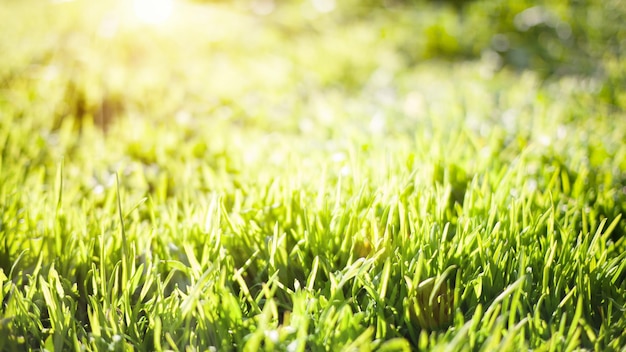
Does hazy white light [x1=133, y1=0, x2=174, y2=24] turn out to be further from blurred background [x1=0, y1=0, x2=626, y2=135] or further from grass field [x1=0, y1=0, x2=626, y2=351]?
grass field [x1=0, y1=0, x2=626, y2=351]

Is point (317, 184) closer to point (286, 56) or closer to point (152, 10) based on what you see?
point (286, 56)

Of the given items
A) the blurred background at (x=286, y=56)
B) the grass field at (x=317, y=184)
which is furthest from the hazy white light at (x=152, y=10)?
the grass field at (x=317, y=184)

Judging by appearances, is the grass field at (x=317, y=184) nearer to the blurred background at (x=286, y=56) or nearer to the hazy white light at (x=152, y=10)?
the blurred background at (x=286, y=56)

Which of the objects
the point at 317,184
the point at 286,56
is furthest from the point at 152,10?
the point at 317,184

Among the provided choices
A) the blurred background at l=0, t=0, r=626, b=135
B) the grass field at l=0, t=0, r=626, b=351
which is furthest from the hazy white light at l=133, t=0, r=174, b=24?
the grass field at l=0, t=0, r=626, b=351

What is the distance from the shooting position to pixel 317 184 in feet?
5.75

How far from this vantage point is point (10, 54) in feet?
11.2

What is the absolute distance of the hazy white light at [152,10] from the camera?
4.90 meters

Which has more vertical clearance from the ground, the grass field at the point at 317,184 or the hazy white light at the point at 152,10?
the hazy white light at the point at 152,10

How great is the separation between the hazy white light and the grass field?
1.02 feet

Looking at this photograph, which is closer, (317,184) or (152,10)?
(317,184)

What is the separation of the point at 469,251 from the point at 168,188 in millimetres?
1268

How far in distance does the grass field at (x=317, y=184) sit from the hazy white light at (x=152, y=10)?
0.31 m

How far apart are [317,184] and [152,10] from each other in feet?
13.9
